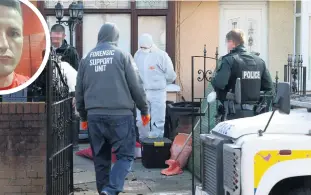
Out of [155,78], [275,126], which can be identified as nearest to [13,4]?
[275,126]

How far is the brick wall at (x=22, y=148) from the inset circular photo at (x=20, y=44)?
71 cm

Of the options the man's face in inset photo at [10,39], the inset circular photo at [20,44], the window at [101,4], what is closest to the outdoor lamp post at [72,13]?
the window at [101,4]

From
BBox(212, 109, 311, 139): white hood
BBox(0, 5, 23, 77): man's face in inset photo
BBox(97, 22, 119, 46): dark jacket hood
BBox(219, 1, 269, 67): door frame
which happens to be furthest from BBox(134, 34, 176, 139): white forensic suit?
BBox(212, 109, 311, 139): white hood

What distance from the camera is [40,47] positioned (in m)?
6.64

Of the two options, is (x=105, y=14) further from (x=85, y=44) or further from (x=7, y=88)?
(x=7, y=88)

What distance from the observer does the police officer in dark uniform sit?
26.0 feet

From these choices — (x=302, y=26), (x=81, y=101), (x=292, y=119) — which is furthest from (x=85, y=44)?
(x=292, y=119)

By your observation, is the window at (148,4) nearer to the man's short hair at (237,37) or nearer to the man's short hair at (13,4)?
the man's short hair at (237,37)

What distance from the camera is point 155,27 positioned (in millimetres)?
13562

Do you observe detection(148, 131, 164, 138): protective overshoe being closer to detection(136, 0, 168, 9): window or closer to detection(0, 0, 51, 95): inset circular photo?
detection(136, 0, 168, 9): window

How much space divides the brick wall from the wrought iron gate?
260 mm

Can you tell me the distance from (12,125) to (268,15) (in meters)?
7.91

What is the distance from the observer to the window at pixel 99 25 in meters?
13.5

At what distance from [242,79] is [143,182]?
82.6 inches
